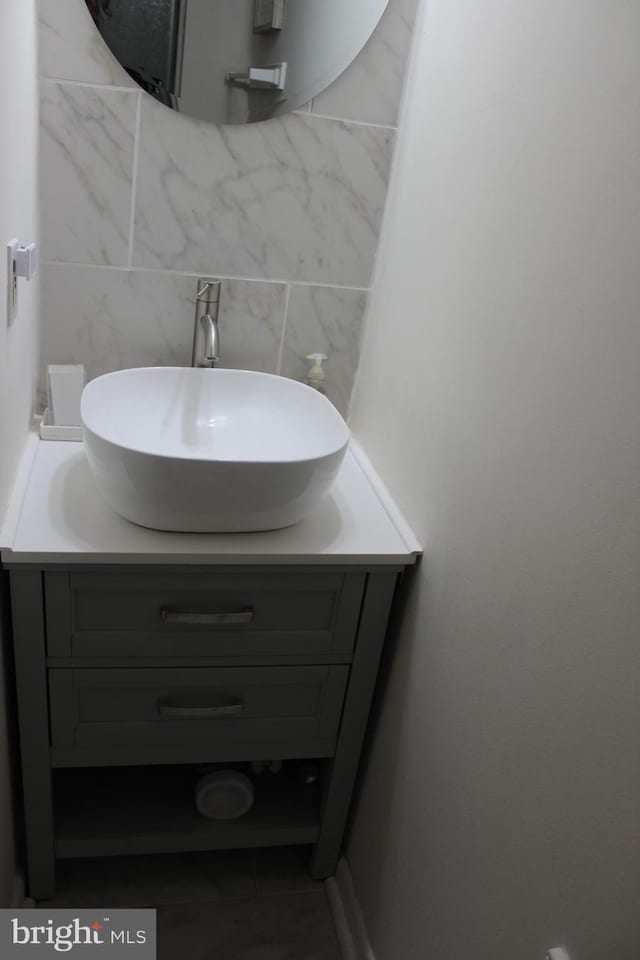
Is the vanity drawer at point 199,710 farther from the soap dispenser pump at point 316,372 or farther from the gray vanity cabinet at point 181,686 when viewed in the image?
the soap dispenser pump at point 316,372

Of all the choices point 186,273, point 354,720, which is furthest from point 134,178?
point 354,720

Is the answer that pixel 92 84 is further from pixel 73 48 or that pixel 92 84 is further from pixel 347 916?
pixel 347 916

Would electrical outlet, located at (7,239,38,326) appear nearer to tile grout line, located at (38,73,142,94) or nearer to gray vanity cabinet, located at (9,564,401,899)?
tile grout line, located at (38,73,142,94)

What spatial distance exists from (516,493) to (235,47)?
1.05 metres

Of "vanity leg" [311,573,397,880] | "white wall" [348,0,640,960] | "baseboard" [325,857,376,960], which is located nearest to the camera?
"white wall" [348,0,640,960]

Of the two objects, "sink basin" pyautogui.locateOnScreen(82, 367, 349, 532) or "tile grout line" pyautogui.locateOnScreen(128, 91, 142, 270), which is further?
"tile grout line" pyautogui.locateOnScreen(128, 91, 142, 270)

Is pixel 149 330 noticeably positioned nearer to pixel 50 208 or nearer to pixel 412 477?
pixel 50 208

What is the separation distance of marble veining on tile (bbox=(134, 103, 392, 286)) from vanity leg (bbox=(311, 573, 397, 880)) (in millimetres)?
715

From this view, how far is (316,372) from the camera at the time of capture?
175 centimetres

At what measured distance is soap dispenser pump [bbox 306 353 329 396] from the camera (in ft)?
5.73

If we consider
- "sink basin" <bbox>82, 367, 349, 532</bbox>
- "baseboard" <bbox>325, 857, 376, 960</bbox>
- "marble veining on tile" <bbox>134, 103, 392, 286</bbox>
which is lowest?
"baseboard" <bbox>325, 857, 376, 960</bbox>

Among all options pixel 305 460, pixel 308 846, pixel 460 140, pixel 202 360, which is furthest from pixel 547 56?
pixel 308 846

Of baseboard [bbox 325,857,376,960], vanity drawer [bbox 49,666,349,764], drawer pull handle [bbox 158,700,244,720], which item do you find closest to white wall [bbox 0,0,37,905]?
vanity drawer [bbox 49,666,349,764]

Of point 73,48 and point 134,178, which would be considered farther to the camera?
point 134,178
